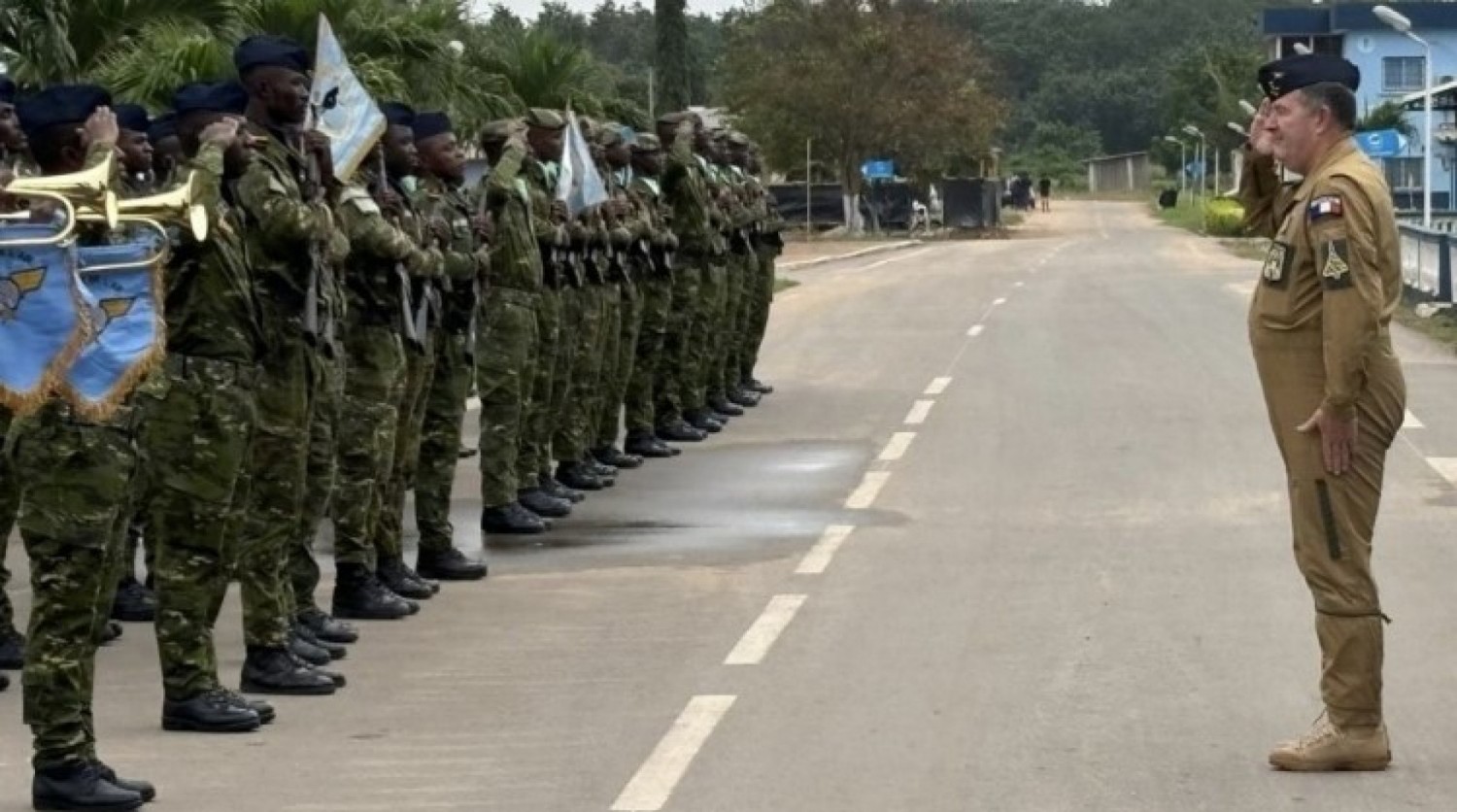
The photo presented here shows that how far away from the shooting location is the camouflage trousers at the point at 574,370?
14.1m

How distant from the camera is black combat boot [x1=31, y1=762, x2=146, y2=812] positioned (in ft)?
23.9

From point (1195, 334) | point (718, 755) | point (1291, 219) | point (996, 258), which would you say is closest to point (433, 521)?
point (718, 755)

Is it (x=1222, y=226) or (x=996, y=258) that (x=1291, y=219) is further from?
(x=1222, y=226)

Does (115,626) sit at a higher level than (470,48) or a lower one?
lower

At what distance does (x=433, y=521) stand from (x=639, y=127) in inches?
723

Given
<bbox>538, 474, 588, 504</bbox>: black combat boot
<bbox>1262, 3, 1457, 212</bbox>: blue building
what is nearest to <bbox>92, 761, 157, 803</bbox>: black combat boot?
<bbox>538, 474, 588, 504</bbox>: black combat boot

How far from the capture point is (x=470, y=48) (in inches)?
925

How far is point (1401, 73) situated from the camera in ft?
334

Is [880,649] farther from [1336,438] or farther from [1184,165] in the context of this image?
[1184,165]

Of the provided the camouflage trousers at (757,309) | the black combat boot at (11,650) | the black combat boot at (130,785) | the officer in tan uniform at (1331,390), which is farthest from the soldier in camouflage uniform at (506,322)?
the camouflage trousers at (757,309)

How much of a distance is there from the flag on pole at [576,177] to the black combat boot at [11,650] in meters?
4.80

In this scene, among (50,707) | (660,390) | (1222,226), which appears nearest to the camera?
(50,707)

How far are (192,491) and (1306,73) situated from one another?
3.62 metres

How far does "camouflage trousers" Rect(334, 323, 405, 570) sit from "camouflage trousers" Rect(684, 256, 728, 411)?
23.5 feet
